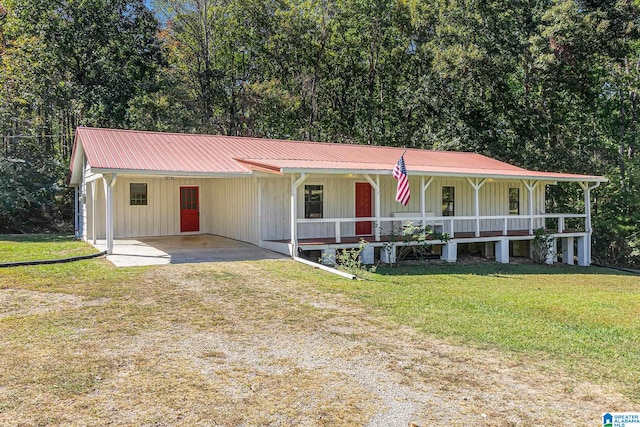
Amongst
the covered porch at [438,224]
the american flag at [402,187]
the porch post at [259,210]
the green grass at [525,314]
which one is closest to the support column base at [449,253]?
Result: the covered porch at [438,224]

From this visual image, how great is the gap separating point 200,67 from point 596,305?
26.7 m

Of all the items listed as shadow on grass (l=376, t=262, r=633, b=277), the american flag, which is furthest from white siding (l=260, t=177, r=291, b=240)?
the american flag

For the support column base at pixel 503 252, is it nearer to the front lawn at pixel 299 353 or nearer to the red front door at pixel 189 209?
the front lawn at pixel 299 353

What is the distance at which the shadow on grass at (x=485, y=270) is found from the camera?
38.4 feet

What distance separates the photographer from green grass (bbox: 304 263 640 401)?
193 inches

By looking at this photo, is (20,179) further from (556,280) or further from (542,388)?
(542,388)

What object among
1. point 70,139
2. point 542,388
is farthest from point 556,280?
point 70,139

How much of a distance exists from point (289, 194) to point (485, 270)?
5765mm

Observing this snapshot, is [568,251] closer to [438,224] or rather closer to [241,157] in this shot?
[438,224]

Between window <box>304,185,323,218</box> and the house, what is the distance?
0.10 feet

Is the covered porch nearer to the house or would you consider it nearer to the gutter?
the house

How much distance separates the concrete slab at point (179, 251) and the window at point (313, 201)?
73.1 inches

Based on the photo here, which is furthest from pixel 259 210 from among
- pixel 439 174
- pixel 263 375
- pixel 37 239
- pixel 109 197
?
pixel 37 239

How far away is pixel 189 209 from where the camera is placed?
1675 centimetres
